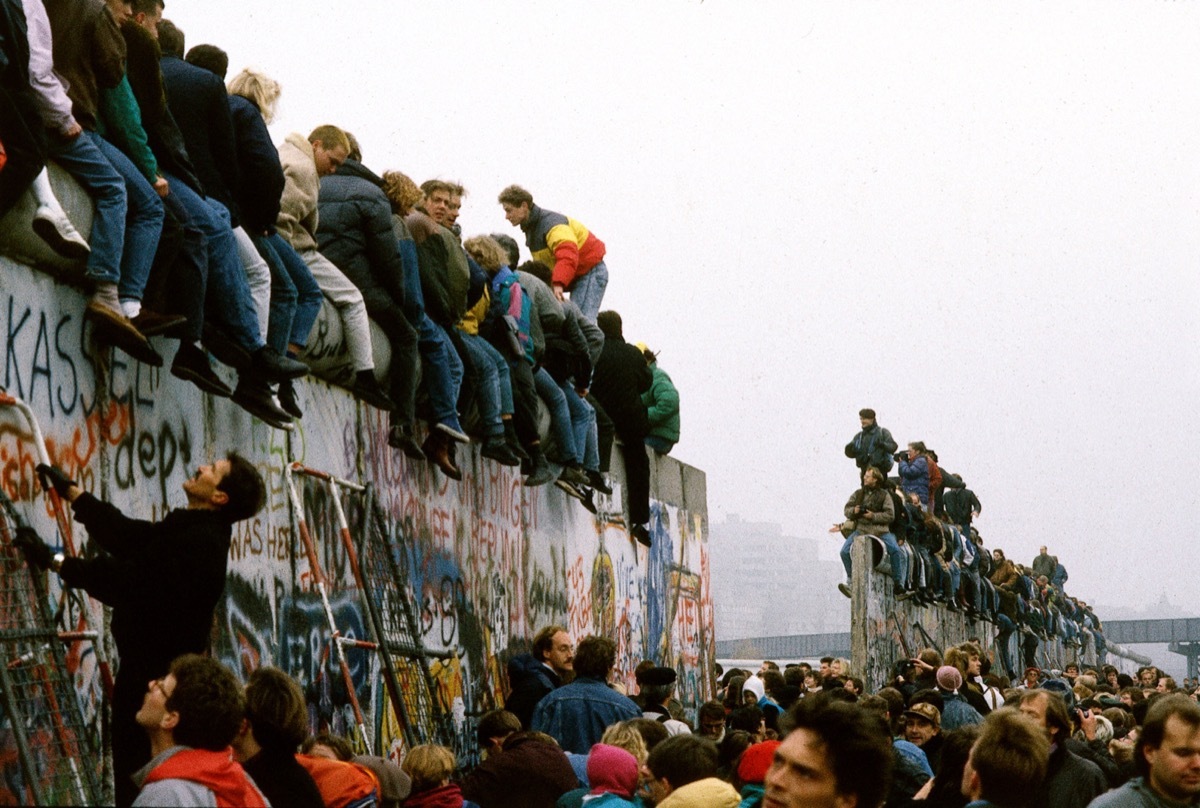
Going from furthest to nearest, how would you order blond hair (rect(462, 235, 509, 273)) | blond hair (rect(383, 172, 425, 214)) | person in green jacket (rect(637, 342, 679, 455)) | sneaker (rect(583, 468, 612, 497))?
person in green jacket (rect(637, 342, 679, 455)), sneaker (rect(583, 468, 612, 497)), blond hair (rect(462, 235, 509, 273)), blond hair (rect(383, 172, 425, 214))

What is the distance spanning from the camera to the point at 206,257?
28.4ft

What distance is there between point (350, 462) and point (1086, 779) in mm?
5588

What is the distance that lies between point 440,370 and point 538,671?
217 cm

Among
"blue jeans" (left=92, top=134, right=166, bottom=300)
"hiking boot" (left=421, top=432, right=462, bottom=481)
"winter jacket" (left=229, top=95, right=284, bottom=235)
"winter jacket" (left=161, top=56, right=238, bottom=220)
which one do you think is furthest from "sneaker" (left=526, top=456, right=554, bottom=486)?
"blue jeans" (left=92, top=134, right=166, bottom=300)

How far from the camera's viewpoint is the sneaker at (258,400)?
374 inches

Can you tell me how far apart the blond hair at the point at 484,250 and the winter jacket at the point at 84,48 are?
20.6 feet

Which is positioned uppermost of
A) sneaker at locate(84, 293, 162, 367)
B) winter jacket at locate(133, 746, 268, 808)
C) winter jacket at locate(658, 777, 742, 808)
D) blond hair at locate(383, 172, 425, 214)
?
blond hair at locate(383, 172, 425, 214)

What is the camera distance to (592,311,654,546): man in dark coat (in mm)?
18656

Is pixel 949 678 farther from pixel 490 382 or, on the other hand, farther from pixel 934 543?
pixel 934 543

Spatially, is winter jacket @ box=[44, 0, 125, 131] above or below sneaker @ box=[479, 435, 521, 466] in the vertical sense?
above

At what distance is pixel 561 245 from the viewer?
1702 cm

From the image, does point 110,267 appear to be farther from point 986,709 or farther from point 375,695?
point 986,709

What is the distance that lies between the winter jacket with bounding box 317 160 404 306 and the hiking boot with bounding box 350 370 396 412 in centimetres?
52

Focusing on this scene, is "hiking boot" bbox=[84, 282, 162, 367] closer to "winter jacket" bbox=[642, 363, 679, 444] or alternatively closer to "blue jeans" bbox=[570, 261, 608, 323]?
"blue jeans" bbox=[570, 261, 608, 323]
